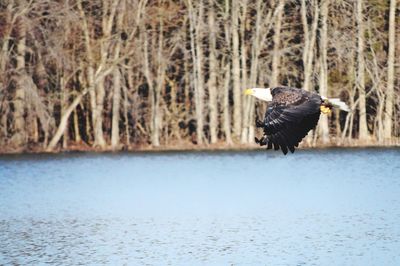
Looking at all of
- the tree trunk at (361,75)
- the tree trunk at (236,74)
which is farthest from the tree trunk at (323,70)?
the tree trunk at (236,74)

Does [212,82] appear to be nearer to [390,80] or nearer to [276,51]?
[276,51]

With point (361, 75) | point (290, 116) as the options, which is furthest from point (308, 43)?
point (290, 116)

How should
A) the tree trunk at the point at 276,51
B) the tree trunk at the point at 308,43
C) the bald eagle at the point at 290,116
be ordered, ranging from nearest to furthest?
the bald eagle at the point at 290,116 → the tree trunk at the point at 308,43 → the tree trunk at the point at 276,51

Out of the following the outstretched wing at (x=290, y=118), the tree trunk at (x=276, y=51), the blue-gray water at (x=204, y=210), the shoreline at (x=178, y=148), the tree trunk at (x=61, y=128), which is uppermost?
the tree trunk at (x=276, y=51)

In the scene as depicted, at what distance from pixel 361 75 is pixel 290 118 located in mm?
→ 28031

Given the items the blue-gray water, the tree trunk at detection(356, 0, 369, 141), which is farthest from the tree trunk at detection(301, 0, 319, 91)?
the blue-gray water

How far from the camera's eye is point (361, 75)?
131 feet

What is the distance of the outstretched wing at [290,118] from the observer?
1188cm

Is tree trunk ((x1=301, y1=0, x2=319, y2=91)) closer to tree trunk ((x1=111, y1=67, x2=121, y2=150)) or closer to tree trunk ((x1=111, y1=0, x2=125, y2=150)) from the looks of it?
tree trunk ((x1=111, y1=0, x2=125, y2=150))

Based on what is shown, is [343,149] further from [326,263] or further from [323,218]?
[326,263]

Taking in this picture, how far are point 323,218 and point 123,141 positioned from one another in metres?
24.0

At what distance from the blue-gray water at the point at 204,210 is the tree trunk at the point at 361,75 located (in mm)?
4872

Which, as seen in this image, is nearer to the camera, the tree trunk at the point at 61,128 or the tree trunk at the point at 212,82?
the tree trunk at the point at 61,128

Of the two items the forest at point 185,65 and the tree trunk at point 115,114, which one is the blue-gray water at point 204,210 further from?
the tree trunk at point 115,114
